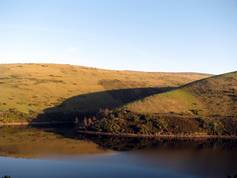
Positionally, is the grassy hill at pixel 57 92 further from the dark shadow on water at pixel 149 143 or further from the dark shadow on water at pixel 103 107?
the dark shadow on water at pixel 149 143

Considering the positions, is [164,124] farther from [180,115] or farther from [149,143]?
[149,143]

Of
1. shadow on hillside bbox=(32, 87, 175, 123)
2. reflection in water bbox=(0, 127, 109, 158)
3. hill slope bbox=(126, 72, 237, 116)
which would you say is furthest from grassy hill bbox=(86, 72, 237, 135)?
shadow on hillside bbox=(32, 87, 175, 123)

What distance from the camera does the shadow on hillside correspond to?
141 m

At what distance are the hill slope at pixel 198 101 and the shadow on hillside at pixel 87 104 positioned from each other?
22463mm

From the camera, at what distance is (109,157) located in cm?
7344

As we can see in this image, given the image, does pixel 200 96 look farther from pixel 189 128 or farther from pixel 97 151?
pixel 97 151

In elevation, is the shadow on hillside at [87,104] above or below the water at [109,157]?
above

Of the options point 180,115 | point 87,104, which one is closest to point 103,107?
point 87,104

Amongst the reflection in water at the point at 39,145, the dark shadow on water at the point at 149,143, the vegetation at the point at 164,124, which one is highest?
the vegetation at the point at 164,124

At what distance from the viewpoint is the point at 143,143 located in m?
94.6

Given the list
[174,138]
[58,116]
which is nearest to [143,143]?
[174,138]

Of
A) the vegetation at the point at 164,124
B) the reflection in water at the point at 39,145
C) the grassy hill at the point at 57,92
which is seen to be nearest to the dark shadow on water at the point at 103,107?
the grassy hill at the point at 57,92

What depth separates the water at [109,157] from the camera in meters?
59.5

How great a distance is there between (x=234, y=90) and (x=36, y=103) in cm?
6763
